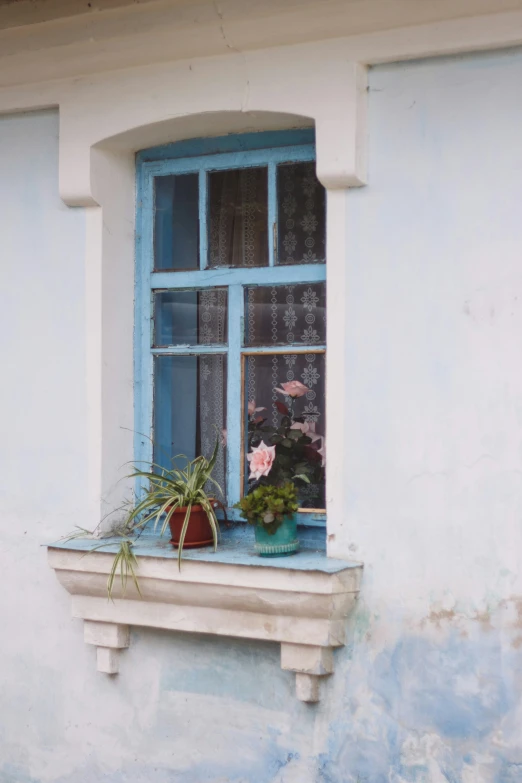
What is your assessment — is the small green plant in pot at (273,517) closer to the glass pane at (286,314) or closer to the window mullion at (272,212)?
the glass pane at (286,314)

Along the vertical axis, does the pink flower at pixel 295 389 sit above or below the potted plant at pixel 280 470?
above

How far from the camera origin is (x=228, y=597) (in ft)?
11.4

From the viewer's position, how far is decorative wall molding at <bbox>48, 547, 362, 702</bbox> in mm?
3316

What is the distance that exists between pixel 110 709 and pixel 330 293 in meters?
1.89

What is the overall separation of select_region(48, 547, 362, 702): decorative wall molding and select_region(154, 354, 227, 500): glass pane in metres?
0.48

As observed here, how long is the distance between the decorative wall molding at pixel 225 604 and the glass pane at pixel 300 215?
1.18m

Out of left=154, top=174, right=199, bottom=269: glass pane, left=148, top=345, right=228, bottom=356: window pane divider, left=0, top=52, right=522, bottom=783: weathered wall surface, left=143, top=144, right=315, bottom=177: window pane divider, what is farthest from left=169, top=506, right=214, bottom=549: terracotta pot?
left=143, top=144, right=315, bottom=177: window pane divider

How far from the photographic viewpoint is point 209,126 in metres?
3.82

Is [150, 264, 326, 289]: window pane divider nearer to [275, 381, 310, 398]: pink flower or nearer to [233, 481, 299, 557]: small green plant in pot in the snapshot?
[275, 381, 310, 398]: pink flower

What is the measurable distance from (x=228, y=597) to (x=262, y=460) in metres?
0.51

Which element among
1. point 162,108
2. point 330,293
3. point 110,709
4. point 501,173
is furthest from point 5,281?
point 501,173

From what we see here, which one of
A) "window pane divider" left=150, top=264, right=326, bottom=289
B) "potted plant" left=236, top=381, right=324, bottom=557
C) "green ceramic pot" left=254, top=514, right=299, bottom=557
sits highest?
"window pane divider" left=150, top=264, right=326, bottom=289

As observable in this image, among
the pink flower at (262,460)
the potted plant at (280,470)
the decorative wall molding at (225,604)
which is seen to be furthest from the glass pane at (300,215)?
the decorative wall molding at (225,604)

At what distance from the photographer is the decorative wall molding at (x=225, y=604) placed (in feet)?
10.9
